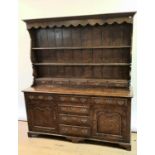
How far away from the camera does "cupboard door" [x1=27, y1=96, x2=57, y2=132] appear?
9.78 feet

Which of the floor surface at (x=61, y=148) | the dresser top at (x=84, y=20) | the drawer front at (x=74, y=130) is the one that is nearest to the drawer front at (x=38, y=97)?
the drawer front at (x=74, y=130)

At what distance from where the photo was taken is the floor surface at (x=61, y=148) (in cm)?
266

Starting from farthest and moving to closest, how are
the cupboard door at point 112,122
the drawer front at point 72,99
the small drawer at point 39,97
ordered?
the small drawer at point 39,97
the drawer front at point 72,99
the cupboard door at point 112,122

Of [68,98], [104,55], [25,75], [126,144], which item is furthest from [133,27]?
[25,75]

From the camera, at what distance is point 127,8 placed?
3004 millimetres

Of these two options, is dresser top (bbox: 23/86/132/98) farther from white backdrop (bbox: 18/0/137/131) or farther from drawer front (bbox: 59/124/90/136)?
drawer front (bbox: 59/124/90/136)

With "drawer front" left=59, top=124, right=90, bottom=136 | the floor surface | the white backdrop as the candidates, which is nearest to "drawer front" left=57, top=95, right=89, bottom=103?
"drawer front" left=59, top=124, right=90, bottom=136

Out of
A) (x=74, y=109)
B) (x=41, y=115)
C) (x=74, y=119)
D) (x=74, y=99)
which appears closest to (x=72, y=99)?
(x=74, y=99)

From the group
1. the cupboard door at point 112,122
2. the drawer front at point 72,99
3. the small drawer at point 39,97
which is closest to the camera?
the cupboard door at point 112,122

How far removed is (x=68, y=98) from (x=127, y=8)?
67.8 inches

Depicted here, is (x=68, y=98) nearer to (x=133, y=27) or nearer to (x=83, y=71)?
(x=83, y=71)

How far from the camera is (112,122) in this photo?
272 centimetres

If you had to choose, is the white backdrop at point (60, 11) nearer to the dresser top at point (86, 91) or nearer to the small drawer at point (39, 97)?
the dresser top at point (86, 91)

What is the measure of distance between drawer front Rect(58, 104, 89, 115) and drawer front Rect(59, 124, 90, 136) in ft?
0.80
